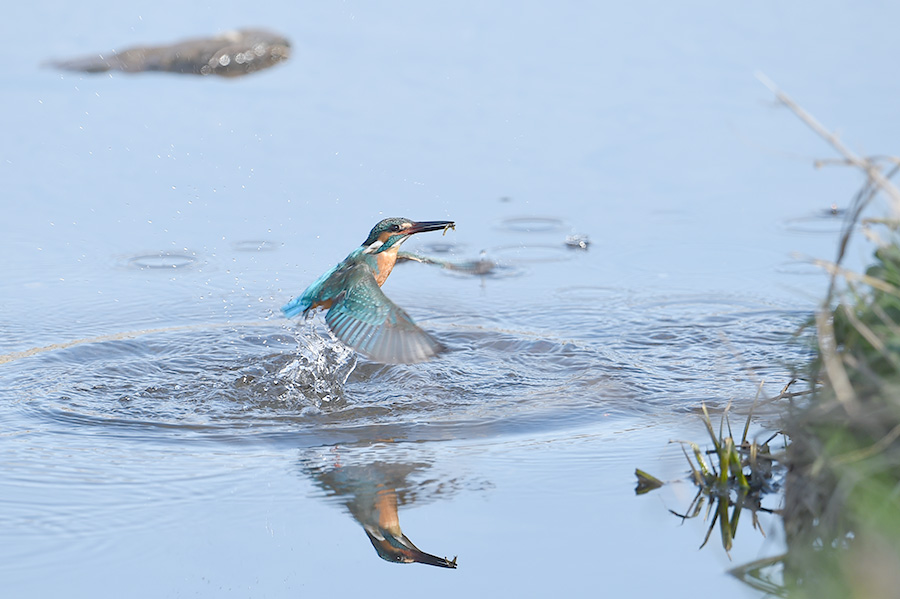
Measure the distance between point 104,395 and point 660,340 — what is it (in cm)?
221

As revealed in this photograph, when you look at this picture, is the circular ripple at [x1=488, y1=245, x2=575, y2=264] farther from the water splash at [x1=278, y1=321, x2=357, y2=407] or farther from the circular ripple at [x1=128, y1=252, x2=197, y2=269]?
the circular ripple at [x1=128, y1=252, x2=197, y2=269]

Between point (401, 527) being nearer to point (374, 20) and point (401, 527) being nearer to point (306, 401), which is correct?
point (306, 401)

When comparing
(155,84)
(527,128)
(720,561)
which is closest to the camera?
(720,561)

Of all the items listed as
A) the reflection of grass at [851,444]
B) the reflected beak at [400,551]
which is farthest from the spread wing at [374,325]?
the reflection of grass at [851,444]

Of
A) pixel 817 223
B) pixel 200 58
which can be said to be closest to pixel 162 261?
pixel 200 58

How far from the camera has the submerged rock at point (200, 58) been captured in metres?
8.55

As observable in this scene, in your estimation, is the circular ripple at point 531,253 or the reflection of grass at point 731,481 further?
the circular ripple at point 531,253

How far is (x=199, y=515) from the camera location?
3.40 metres

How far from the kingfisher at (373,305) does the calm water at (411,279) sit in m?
0.23

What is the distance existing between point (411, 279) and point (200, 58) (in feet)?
11.4

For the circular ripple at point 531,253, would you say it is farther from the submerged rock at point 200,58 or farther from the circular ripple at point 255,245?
the submerged rock at point 200,58

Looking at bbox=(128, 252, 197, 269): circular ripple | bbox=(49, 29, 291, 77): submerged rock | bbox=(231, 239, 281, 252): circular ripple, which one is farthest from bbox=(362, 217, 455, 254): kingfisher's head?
bbox=(49, 29, 291, 77): submerged rock

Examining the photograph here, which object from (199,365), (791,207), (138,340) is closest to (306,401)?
(199,365)

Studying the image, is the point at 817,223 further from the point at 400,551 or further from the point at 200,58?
the point at 200,58
